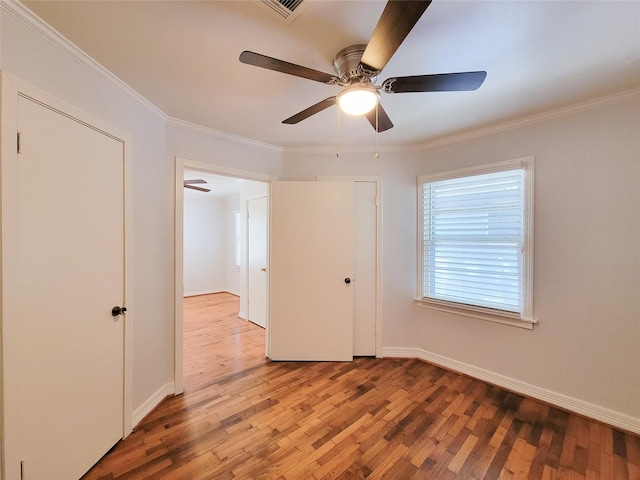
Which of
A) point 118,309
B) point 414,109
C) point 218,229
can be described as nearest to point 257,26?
point 414,109

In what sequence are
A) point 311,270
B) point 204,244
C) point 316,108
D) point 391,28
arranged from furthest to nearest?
point 204,244 < point 311,270 < point 316,108 < point 391,28

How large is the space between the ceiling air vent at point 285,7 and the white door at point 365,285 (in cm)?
191

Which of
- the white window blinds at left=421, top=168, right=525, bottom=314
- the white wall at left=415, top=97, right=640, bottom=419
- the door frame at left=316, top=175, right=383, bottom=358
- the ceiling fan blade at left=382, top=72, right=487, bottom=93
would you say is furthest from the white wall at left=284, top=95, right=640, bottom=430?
the ceiling fan blade at left=382, top=72, right=487, bottom=93

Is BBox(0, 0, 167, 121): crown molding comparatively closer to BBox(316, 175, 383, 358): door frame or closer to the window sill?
BBox(316, 175, 383, 358): door frame

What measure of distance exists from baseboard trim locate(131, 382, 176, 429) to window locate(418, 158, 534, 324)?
264 centimetres

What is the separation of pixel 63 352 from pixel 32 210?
75 cm

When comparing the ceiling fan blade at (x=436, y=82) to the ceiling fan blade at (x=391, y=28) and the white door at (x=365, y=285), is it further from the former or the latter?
the white door at (x=365, y=285)

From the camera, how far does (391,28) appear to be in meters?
0.92

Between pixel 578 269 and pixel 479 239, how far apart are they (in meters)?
0.72

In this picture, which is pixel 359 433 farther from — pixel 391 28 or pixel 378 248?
pixel 391 28

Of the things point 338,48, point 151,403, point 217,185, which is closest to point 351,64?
point 338,48

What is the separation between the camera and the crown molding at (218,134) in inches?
88.1

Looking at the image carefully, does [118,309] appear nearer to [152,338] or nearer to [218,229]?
[152,338]

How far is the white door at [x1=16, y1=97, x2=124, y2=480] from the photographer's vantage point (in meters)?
1.17
